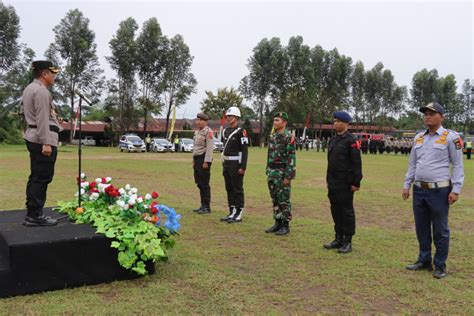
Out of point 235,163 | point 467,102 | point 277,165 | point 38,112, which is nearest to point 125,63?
point 235,163

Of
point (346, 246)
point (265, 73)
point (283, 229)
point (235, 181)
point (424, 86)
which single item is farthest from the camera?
point (424, 86)

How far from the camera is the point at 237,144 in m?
6.99

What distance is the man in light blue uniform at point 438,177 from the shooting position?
428 cm

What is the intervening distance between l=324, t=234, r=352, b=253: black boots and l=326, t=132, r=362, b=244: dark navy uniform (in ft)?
0.13

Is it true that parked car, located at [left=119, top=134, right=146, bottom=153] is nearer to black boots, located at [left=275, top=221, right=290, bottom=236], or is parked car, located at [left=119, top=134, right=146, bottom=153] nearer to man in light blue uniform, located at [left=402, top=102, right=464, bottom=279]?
black boots, located at [left=275, top=221, right=290, bottom=236]

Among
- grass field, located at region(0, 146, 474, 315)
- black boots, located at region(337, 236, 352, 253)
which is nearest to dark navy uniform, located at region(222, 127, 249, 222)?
grass field, located at region(0, 146, 474, 315)

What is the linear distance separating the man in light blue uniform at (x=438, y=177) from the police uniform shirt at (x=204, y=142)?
4.01 metres

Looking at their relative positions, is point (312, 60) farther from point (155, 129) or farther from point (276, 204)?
point (276, 204)

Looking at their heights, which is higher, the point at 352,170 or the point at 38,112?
the point at 38,112

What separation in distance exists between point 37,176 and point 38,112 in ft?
2.19

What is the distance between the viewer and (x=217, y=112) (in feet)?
202

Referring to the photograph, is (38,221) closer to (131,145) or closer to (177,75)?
(131,145)

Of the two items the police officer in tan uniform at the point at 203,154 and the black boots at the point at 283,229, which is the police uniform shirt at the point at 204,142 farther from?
the black boots at the point at 283,229

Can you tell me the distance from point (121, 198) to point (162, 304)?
1.34 meters
